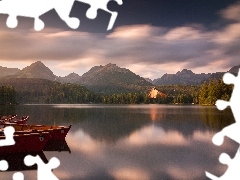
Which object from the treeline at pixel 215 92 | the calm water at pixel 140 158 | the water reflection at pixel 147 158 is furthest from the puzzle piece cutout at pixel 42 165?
the treeline at pixel 215 92

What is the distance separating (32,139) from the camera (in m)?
19.5

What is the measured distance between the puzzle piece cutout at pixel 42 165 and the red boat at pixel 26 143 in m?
11.9

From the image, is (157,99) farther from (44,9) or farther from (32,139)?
(44,9)

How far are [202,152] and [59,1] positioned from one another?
17.3 metres

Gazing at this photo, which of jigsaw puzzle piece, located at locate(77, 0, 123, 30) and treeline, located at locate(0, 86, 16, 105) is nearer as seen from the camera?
jigsaw puzzle piece, located at locate(77, 0, 123, 30)

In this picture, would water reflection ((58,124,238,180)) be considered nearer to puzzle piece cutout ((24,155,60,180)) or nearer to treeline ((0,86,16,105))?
puzzle piece cutout ((24,155,60,180))

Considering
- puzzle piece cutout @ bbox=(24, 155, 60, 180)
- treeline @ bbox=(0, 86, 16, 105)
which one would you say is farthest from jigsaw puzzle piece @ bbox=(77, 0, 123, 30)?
treeline @ bbox=(0, 86, 16, 105)

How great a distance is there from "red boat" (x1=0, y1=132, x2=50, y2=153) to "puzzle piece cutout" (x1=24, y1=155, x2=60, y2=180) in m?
11.9

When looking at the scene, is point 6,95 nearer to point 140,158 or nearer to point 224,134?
point 140,158

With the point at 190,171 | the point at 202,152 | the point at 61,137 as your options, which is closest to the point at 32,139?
the point at 61,137

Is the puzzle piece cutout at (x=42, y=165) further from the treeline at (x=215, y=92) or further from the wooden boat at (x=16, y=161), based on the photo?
the treeline at (x=215, y=92)

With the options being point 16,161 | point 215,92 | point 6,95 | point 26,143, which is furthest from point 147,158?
point 6,95

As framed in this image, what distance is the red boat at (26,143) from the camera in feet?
62.8

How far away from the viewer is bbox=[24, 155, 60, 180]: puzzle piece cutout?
6.90 meters
